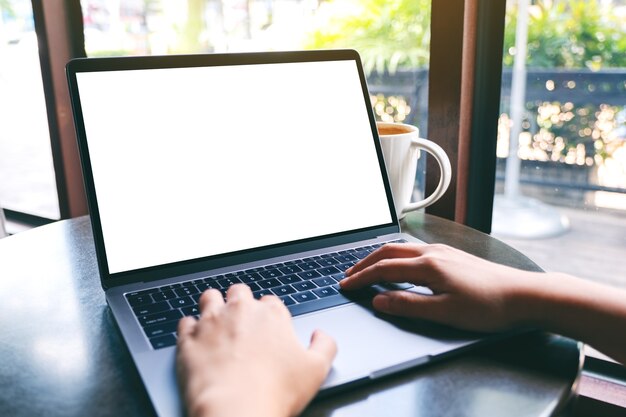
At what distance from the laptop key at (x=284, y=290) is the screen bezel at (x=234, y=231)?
91 mm

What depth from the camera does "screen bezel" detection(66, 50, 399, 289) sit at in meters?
0.59

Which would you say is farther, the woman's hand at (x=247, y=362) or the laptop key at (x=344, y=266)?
the laptop key at (x=344, y=266)

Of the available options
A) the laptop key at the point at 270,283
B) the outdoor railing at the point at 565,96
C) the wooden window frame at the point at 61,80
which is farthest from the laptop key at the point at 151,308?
the wooden window frame at the point at 61,80

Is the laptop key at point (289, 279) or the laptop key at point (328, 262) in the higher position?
the laptop key at point (289, 279)

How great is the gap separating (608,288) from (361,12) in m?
1.10

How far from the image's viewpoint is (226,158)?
676mm

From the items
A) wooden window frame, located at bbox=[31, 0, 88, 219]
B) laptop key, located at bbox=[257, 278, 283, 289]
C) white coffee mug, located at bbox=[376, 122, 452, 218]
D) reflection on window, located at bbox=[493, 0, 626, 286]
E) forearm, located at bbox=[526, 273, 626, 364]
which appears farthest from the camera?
wooden window frame, located at bbox=[31, 0, 88, 219]

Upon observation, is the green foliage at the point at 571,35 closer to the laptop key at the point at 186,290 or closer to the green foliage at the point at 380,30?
the green foliage at the point at 380,30

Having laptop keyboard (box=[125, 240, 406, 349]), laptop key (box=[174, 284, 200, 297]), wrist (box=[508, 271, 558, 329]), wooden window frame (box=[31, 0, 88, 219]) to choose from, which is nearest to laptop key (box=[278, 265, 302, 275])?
laptop keyboard (box=[125, 240, 406, 349])

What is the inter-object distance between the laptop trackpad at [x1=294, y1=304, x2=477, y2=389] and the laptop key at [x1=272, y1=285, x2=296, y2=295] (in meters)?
0.05

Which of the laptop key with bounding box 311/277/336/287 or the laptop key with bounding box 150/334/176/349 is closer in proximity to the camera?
the laptop key with bounding box 150/334/176/349

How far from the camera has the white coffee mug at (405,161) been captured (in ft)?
2.67

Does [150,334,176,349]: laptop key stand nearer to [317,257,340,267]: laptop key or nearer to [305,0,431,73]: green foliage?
[317,257,340,267]: laptop key

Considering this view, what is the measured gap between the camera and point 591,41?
3.09ft
